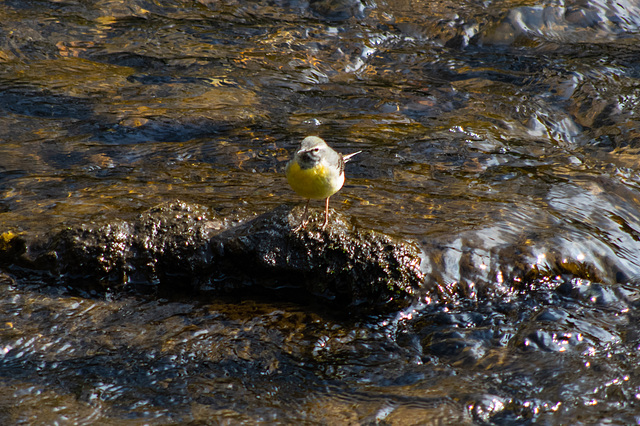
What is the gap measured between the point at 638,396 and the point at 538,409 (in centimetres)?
82

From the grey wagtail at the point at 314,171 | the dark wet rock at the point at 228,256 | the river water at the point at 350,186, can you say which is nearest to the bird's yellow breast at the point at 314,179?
the grey wagtail at the point at 314,171

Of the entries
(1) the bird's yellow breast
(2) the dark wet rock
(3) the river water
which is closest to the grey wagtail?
(1) the bird's yellow breast

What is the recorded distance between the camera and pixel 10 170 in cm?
727

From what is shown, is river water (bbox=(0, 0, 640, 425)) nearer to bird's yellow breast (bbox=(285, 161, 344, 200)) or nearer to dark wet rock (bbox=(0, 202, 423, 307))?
dark wet rock (bbox=(0, 202, 423, 307))

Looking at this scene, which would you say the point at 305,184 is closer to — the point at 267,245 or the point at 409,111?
the point at 267,245

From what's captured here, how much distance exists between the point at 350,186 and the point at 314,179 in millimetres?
2081

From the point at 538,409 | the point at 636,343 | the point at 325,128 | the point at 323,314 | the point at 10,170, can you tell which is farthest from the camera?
the point at 325,128

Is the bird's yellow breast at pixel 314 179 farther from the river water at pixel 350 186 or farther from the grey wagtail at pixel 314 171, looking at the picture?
the river water at pixel 350 186

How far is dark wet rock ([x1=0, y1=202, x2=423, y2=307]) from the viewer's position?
553cm

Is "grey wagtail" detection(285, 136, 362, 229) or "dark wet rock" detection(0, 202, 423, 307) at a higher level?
"grey wagtail" detection(285, 136, 362, 229)

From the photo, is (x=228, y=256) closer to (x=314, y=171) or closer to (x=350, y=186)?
(x=314, y=171)

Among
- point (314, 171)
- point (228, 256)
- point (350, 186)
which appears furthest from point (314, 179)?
point (350, 186)

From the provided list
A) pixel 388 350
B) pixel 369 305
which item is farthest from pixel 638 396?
pixel 369 305

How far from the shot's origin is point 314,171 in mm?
5270
